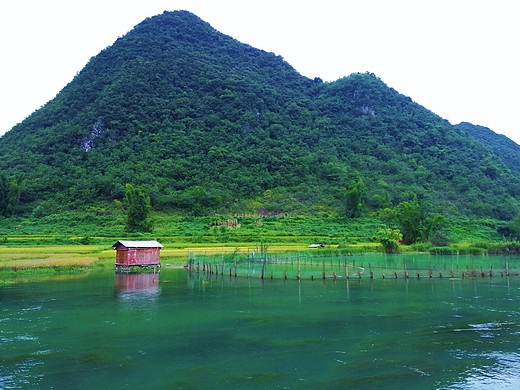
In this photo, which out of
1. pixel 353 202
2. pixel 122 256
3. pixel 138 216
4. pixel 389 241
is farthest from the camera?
pixel 353 202

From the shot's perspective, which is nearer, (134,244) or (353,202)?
(134,244)

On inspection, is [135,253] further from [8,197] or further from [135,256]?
[8,197]

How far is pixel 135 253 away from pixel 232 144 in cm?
7181

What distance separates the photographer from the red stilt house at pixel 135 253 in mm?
36062

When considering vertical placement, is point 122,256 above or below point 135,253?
below

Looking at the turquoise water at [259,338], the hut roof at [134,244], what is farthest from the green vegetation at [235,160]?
the turquoise water at [259,338]

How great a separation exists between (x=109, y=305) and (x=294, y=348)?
1134 centimetres

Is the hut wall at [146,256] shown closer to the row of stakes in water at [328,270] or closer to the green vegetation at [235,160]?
the row of stakes in water at [328,270]

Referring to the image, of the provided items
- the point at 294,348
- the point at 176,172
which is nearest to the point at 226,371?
the point at 294,348

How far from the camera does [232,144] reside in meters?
106

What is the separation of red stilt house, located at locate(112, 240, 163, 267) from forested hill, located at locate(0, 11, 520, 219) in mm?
37097

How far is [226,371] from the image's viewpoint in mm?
12469

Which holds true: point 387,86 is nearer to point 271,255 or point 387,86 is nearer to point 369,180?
point 369,180

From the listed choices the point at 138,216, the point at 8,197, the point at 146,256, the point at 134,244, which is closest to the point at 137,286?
the point at 134,244
